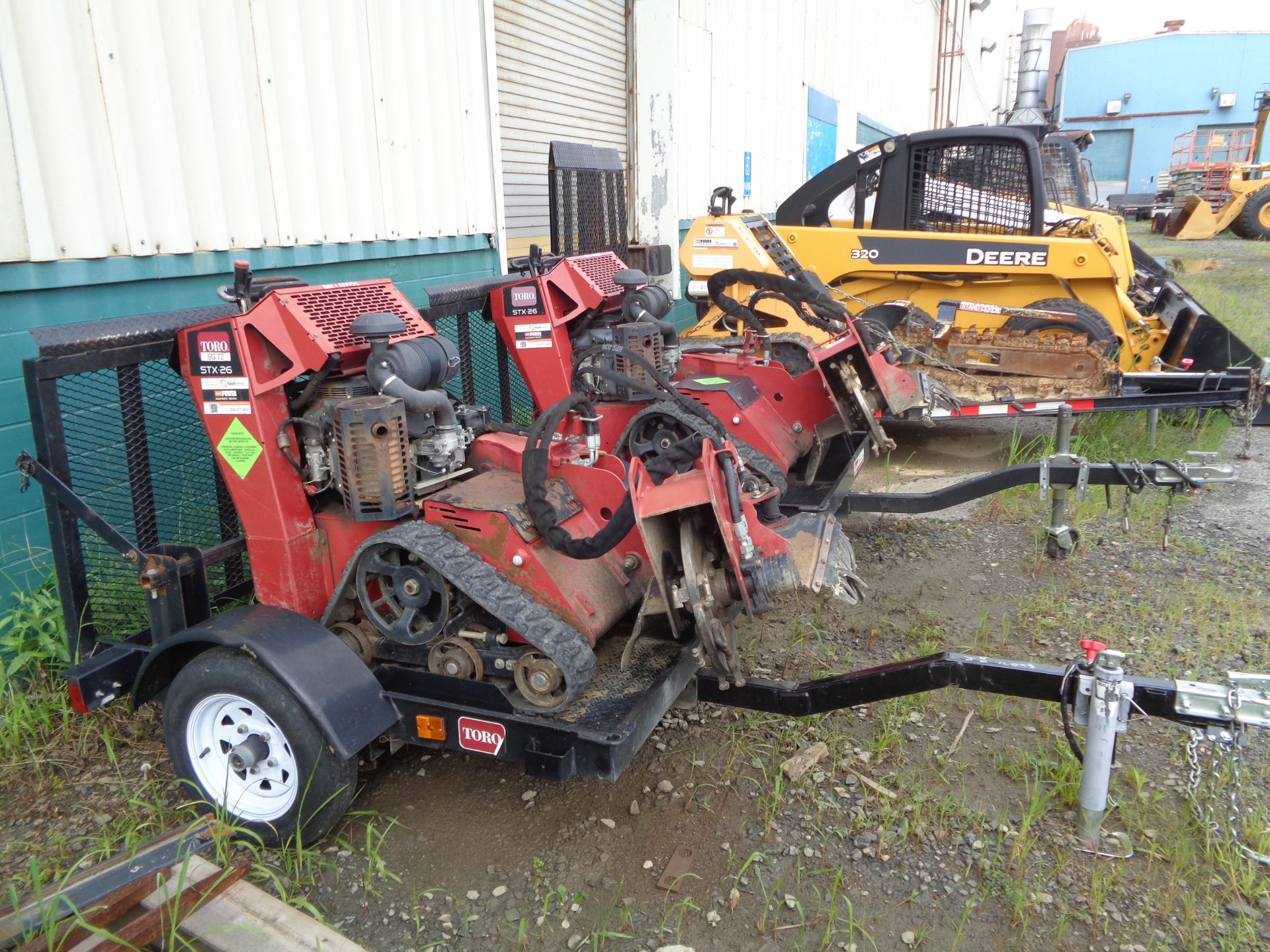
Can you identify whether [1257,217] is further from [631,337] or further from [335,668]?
[335,668]

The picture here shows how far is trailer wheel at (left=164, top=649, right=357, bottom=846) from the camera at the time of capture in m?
Result: 2.63

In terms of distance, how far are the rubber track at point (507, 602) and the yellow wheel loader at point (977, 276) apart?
12.5 ft

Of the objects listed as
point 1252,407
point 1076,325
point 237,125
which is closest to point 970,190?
point 1076,325

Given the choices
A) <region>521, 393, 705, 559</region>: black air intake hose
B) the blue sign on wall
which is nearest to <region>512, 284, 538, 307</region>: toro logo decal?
<region>521, 393, 705, 559</region>: black air intake hose

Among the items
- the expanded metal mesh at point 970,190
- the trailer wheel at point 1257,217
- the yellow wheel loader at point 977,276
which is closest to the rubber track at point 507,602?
the yellow wheel loader at point 977,276

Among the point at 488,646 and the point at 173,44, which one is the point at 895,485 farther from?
the point at 173,44

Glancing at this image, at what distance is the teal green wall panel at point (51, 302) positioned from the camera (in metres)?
3.60

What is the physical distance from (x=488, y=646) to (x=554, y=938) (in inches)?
31.7

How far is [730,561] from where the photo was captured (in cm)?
256

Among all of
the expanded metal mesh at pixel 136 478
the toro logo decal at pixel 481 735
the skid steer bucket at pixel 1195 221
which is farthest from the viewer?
the skid steer bucket at pixel 1195 221

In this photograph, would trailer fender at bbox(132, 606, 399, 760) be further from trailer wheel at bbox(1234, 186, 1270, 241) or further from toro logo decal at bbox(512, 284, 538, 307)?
trailer wheel at bbox(1234, 186, 1270, 241)

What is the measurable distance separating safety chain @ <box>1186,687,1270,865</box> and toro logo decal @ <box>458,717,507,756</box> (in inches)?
75.0

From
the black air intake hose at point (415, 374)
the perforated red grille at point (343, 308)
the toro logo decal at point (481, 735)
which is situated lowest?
the toro logo decal at point (481, 735)

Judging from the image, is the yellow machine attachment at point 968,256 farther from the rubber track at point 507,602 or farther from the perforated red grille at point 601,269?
the rubber track at point 507,602
